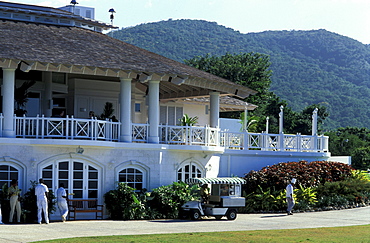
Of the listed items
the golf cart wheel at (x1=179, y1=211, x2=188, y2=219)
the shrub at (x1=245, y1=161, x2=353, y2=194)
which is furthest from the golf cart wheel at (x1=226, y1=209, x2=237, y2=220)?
the shrub at (x1=245, y1=161, x2=353, y2=194)

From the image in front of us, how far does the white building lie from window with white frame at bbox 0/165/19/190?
4 centimetres

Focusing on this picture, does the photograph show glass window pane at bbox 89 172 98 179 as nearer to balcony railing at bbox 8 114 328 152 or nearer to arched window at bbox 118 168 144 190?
arched window at bbox 118 168 144 190

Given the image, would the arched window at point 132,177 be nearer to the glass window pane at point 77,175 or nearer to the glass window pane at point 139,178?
the glass window pane at point 139,178

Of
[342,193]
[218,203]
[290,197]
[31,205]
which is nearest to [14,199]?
[31,205]

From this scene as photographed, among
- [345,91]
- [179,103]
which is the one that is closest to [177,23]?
[345,91]

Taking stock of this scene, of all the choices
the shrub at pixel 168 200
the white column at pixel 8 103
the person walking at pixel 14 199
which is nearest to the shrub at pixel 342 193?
the shrub at pixel 168 200

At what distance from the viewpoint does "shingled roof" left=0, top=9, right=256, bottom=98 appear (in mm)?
26469

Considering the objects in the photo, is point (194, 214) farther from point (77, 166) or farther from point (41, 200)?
point (41, 200)

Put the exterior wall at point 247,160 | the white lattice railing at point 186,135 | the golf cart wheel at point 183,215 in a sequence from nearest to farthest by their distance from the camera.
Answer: the golf cart wheel at point 183,215
the white lattice railing at point 186,135
the exterior wall at point 247,160

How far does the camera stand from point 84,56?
27906 mm

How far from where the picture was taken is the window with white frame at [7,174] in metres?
26.0

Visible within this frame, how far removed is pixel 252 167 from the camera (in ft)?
112

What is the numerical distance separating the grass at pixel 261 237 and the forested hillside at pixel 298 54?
101149mm

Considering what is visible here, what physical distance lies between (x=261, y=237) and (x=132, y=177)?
364 inches
